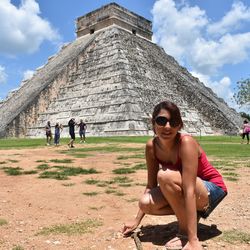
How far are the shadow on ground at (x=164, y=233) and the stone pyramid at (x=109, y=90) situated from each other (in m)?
18.5

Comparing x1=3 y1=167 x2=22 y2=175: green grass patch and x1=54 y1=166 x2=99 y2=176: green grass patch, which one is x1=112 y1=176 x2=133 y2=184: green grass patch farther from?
x1=3 y1=167 x2=22 y2=175: green grass patch

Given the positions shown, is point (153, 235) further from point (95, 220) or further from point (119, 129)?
point (119, 129)

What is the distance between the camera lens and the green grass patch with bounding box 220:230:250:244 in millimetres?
3920

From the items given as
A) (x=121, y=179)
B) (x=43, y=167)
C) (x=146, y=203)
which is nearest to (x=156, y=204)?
(x=146, y=203)

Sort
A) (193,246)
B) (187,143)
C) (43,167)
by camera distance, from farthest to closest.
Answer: (43,167)
(187,143)
(193,246)

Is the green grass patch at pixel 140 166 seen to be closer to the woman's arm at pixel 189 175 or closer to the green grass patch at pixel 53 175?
the green grass patch at pixel 53 175

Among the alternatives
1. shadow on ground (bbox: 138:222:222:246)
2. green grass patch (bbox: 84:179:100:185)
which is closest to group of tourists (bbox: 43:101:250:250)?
shadow on ground (bbox: 138:222:222:246)

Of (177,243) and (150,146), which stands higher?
(150,146)

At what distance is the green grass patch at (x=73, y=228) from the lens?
440 cm

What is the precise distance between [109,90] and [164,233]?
72.6ft

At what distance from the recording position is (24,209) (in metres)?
5.51

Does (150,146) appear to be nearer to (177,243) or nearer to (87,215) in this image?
(177,243)

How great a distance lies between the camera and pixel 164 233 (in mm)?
4254

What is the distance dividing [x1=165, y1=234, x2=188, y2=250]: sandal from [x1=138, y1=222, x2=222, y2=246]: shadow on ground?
0.22m
